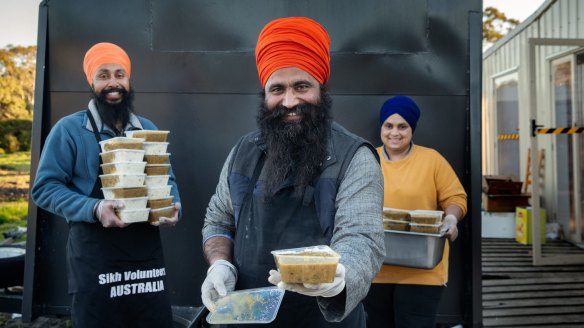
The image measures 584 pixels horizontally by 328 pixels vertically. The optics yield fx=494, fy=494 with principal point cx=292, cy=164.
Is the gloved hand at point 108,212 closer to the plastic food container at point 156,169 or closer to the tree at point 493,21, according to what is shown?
the plastic food container at point 156,169

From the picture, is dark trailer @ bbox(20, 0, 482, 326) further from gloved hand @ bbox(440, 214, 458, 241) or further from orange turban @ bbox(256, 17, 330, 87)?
orange turban @ bbox(256, 17, 330, 87)

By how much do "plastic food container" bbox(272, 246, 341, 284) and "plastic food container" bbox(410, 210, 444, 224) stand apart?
1.55 meters

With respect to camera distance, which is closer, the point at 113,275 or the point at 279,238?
the point at 279,238

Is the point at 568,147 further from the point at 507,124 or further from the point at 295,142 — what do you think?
the point at 295,142

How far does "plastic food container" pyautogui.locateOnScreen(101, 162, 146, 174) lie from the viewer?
8.62 ft

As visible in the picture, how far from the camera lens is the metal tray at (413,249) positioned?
9.44 feet

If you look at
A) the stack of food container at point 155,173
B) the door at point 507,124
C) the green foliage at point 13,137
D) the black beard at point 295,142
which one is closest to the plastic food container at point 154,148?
the stack of food container at point 155,173

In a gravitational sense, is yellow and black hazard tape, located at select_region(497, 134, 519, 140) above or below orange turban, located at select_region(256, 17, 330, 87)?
above

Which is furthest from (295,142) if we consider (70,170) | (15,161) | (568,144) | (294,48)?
(568,144)

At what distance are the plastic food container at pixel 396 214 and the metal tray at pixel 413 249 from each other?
9cm

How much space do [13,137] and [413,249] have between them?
19.2ft

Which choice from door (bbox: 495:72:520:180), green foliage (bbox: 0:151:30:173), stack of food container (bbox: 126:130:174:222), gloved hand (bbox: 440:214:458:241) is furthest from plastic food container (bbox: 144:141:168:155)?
door (bbox: 495:72:520:180)

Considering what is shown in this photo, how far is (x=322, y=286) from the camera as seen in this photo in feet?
4.66

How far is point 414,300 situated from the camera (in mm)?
2971
